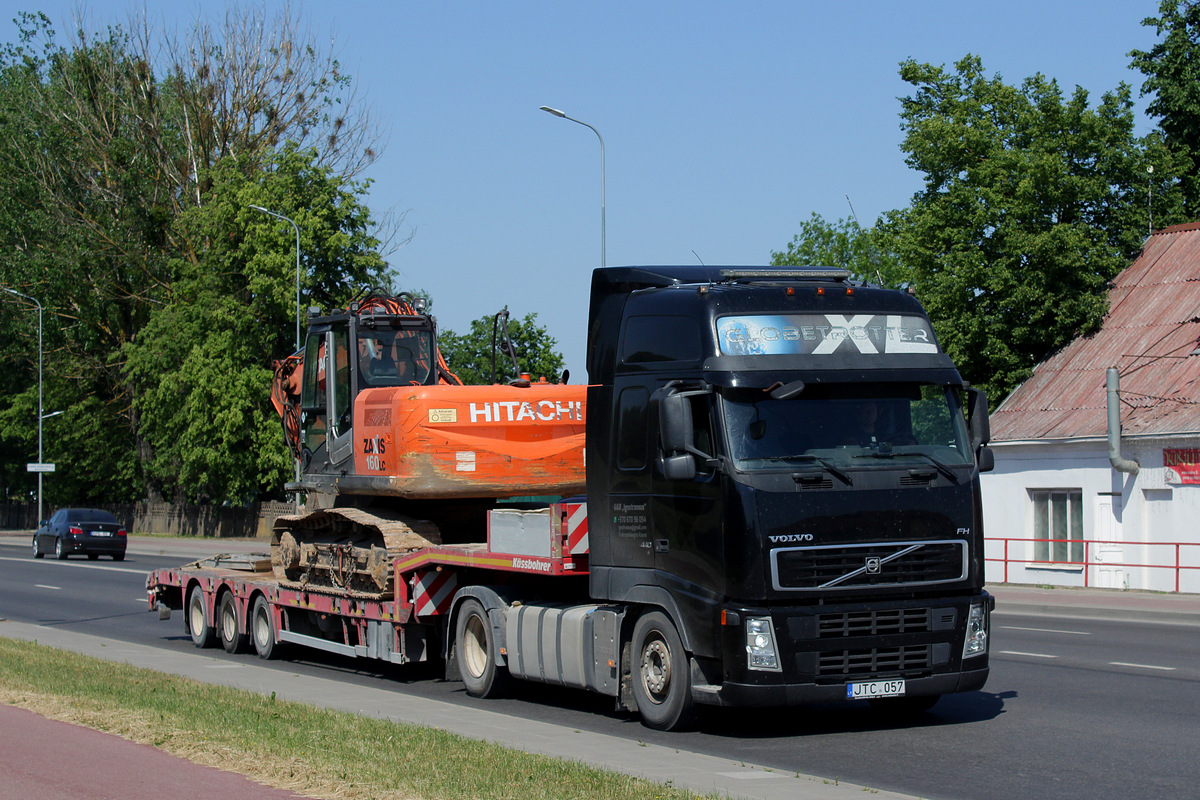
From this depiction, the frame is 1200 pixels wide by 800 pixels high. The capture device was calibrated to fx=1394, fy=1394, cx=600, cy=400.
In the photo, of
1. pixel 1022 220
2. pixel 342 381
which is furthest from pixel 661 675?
pixel 1022 220

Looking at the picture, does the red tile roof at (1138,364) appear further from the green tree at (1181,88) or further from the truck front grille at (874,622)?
the truck front grille at (874,622)

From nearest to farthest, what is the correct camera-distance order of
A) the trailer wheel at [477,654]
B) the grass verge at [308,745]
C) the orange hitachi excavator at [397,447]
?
the grass verge at [308,745] < the trailer wheel at [477,654] < the orange hitachi excavator at [397,447]

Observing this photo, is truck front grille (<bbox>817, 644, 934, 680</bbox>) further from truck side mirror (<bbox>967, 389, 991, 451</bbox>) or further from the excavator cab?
the excavator cab

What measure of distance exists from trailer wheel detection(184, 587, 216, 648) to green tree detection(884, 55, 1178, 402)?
66.2 ft

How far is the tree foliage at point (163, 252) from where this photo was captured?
51.6 metres

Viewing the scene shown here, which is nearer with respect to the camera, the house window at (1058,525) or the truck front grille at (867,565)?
the truck front grille at (867,565)

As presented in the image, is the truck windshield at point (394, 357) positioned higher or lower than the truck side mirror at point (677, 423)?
higher

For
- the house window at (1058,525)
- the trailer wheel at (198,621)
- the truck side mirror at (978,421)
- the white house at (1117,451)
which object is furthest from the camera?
the house window at (1058,525)

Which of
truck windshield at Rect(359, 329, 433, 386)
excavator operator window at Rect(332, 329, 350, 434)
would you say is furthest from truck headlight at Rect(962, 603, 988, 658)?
excavator operator window at Rect(332, 329, 350, 434)

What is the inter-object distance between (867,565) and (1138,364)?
2269cm

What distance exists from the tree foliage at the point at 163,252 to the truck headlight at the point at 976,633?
42.4 meters

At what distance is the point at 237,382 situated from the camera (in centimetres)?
5166

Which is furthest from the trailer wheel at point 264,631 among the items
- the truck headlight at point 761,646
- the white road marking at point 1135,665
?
the white road marking at point 1135,665

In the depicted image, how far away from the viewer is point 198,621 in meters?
18.7
